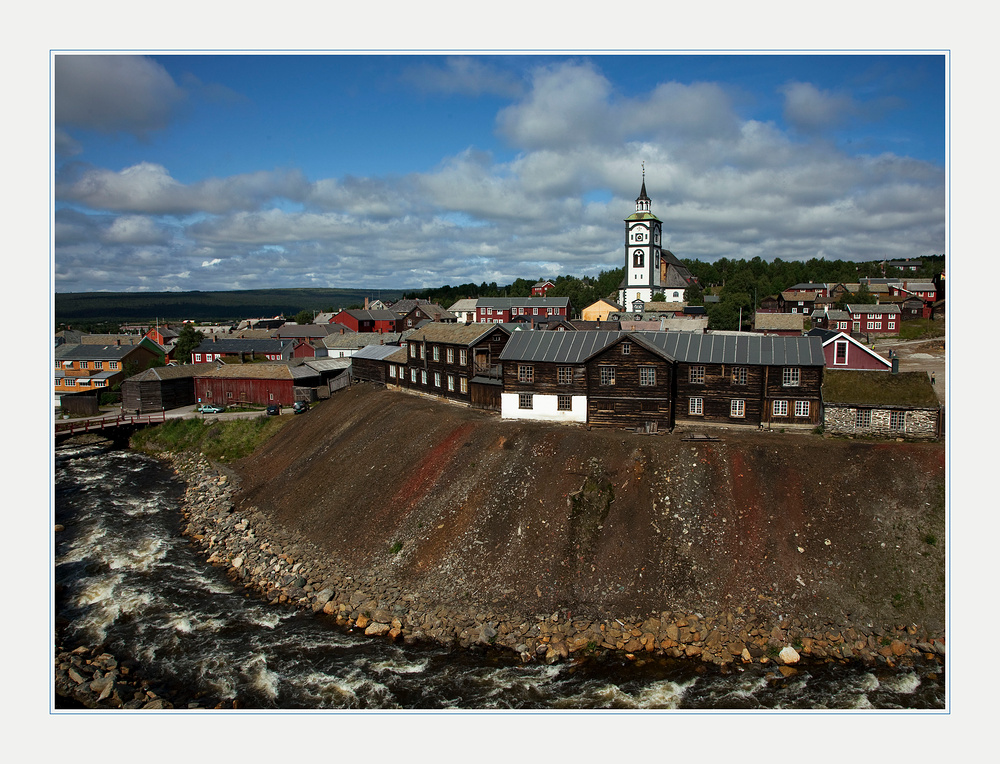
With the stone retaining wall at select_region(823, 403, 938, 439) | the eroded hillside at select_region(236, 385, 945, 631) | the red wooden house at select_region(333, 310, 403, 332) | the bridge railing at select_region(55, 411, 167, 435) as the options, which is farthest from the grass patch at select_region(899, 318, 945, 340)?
the bridge railing at select_region(55, 411, 167, 435)

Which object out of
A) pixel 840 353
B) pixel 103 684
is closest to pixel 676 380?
pixel 840 353

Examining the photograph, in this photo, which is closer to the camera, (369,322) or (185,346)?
(185,346)

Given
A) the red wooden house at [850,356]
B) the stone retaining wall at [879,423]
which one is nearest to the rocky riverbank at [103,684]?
the stone retaining wall at [879,423]

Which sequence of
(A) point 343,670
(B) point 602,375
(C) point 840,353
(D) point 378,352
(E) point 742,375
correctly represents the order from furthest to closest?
(D) point 378,352 < (C) point 840,353 < (B) point 602,375 < (E) point 742,375 < (A) point 343,670

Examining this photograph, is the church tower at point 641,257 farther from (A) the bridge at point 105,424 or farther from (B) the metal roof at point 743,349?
(A) the bridge at point 105,424

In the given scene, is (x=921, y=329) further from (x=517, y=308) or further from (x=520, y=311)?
(x=517, y=308)

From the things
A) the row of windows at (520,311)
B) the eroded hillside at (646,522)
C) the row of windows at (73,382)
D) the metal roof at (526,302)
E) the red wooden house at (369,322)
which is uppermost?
the metal roof at (526,302)

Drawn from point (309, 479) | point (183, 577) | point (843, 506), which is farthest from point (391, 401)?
point (843, 506)
